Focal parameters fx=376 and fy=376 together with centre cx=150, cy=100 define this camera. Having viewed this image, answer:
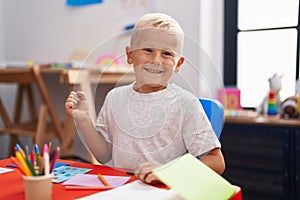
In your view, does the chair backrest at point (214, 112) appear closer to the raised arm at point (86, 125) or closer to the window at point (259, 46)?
the raised arm at point (86, 125)

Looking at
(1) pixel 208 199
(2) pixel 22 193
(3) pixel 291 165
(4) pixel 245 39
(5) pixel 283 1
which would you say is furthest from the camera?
(4) pixel 245 39

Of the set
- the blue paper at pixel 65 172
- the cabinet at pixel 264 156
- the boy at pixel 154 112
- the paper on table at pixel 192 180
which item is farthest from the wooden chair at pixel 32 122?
the paper on table at pixel 192 180

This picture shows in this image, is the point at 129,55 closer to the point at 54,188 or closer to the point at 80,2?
the point at 54,188

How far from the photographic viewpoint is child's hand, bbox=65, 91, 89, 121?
68 centimetres

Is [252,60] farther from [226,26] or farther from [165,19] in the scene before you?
[165,19]

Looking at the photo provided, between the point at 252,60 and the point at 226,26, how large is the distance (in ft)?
0.86

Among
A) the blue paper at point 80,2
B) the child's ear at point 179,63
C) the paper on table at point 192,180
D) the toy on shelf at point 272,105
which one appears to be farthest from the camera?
the blue paper at point 80,2

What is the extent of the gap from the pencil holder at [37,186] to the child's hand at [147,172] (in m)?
0.15

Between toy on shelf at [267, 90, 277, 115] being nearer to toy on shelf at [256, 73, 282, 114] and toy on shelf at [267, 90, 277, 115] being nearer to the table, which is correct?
toy on shelf at [256, 73, 282, 114]

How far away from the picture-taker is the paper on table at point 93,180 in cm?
65

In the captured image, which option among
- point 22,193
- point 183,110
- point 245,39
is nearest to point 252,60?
point 245,39

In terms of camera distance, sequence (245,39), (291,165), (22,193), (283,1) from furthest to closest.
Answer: (245,39)
(283,1)
(291,165)
(22,193)

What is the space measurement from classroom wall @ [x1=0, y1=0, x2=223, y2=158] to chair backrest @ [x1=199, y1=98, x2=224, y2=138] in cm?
105

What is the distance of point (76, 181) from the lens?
0.67 meters
